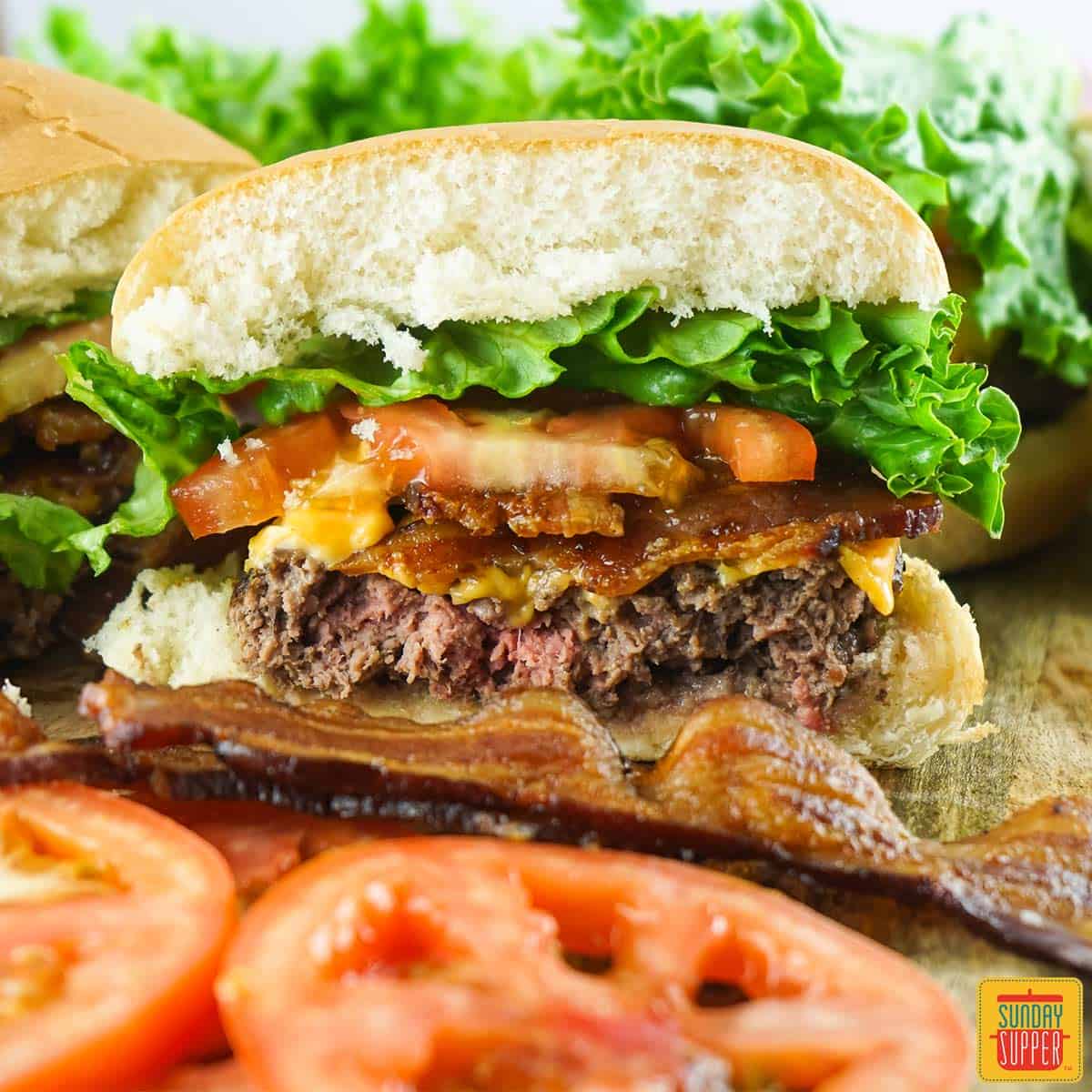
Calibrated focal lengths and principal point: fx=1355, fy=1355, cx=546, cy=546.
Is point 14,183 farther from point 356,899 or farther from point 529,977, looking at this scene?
point 529,977

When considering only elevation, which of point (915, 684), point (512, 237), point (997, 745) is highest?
point (512, 237)

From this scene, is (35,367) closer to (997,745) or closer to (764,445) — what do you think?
(764,445)

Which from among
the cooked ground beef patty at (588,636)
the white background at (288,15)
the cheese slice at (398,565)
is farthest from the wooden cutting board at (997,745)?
the white background at (288,15)

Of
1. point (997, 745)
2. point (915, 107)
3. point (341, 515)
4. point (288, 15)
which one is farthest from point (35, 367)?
point (288, 15)

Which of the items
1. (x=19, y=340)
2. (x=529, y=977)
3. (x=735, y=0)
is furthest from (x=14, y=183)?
(x=735, y=0)

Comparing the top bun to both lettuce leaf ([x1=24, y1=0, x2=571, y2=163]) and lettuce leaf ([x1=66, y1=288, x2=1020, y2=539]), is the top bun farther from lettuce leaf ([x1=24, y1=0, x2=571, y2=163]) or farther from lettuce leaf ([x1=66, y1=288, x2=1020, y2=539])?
lettuce leaf ([x1=24, y1=0, x2=571, y2=163])

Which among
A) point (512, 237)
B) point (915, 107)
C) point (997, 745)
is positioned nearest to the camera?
point (512, 237)

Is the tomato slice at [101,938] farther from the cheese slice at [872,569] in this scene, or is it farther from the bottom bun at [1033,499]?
the bottom bun at [1033,499]
